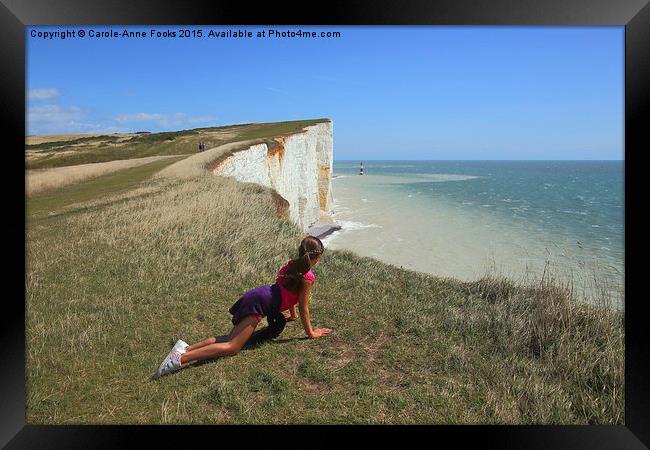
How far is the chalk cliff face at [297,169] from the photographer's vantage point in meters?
24.2

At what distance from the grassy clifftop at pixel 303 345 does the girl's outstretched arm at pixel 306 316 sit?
105mm

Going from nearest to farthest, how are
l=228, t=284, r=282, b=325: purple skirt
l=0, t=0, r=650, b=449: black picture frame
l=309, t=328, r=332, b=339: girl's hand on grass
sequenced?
l=0, t=0, r=650, b=449: black picture frame, l=228, t=284, r=282, b=325: purple skirt, l=309, t=328, r=332, b=339: girl's hand on grass

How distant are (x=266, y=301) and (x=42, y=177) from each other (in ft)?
75.3

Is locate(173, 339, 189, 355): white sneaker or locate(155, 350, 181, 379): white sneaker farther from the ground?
locate(173, 339, 189, 355): white sneaker

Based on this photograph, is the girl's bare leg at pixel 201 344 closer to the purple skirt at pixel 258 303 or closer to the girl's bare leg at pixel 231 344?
the girl's bare leg at pixel 231 344

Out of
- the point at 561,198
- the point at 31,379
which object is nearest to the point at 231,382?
the point at 31,379

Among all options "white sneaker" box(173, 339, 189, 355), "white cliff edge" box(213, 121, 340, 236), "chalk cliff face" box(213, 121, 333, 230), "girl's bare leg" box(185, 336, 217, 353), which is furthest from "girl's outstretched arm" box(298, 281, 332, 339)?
"chalk cliff face" box(213, 121, 333, 230)

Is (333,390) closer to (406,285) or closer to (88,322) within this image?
(88,322)

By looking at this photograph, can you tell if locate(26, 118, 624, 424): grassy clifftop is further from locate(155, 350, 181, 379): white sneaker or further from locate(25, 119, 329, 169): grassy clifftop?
locate(25, 119, 329, 169): grassy clifftop

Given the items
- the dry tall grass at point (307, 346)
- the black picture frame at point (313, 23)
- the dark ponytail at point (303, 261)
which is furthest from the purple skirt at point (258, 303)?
the black picture frame at point (313, 23)

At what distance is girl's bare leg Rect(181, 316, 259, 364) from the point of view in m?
4.80

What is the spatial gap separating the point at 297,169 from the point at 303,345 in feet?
95.1

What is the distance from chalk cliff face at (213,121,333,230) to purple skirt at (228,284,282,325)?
16707mm

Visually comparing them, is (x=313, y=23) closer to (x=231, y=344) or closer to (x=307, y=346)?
(x=231, y=344)
